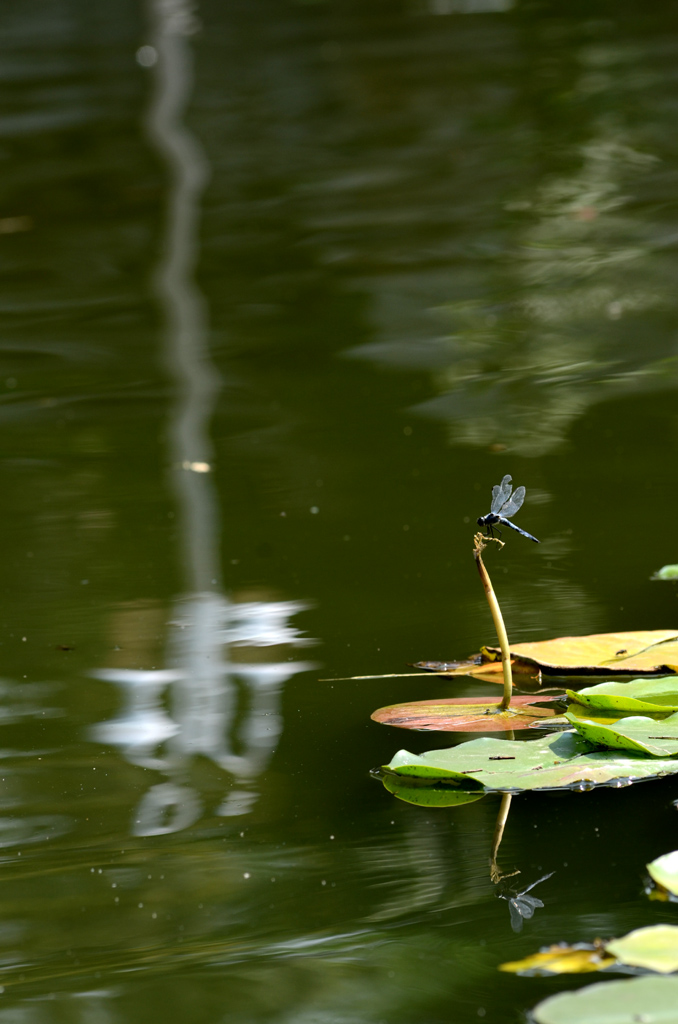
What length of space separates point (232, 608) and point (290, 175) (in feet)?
7.03

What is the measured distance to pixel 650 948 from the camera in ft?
2.29

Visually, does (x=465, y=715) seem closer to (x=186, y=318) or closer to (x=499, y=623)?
(x=499, y=623)

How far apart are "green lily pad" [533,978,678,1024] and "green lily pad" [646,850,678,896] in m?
0.13

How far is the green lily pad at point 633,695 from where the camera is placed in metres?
0.99

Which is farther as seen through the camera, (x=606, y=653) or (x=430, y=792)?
(x=606, y=653)

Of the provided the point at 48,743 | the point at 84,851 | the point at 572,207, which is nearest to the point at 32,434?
the point at 48,743

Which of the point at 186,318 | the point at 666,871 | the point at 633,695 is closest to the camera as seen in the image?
the point at 666,871

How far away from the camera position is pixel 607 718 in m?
1.01

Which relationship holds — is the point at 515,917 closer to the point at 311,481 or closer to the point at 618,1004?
the point at 618,1004

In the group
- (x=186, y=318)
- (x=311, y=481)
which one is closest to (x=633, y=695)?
(x=311, y=481)

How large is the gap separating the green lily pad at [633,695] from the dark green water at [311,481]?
92 millimetres

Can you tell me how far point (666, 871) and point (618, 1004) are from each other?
169 millimetres

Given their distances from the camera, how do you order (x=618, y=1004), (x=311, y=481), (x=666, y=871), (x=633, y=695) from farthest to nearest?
(x=311, y=481) → (x=633, y=695) → (x=666, y=871) → (x=618, y=1004)

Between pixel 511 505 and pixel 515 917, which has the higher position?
pixel 511 505
